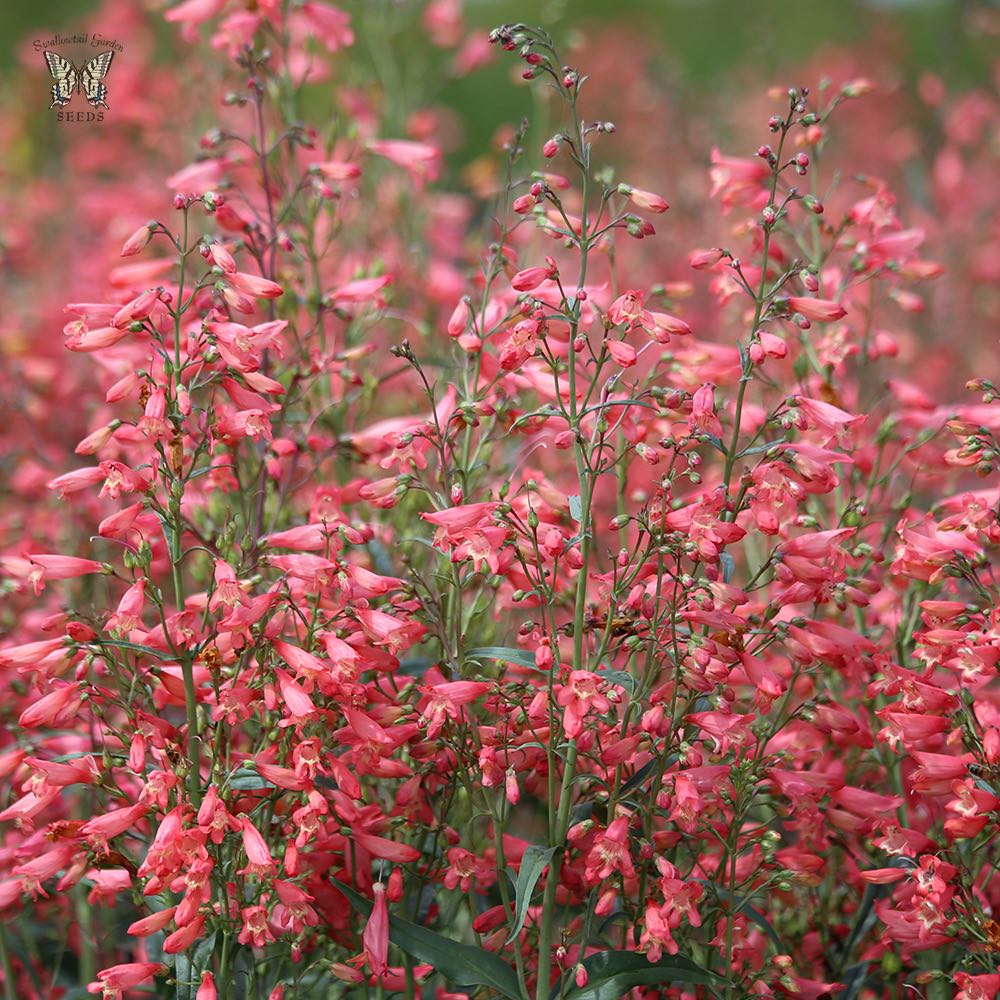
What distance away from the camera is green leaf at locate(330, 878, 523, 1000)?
231 cm

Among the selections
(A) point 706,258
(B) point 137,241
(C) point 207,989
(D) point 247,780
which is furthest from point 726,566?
(B) point 137,241

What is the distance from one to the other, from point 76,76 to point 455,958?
2.30 m

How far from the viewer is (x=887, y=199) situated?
3.20 metres

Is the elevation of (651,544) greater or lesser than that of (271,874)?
greater

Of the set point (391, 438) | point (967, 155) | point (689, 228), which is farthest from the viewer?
point (967, 155)

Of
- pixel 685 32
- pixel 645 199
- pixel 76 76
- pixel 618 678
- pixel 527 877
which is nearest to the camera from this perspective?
pixel 527 877

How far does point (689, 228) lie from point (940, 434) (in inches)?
169

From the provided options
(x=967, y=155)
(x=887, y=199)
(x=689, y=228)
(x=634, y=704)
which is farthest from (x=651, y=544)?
(x=967, y=155)

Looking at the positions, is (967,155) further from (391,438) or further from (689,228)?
(391,438)

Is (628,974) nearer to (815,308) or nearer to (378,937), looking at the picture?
(378,937)

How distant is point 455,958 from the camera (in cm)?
233

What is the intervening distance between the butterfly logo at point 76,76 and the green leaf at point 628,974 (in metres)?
2.35

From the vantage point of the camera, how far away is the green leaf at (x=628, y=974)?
2.29 metres

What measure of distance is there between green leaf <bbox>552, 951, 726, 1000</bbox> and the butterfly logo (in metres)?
2.35
